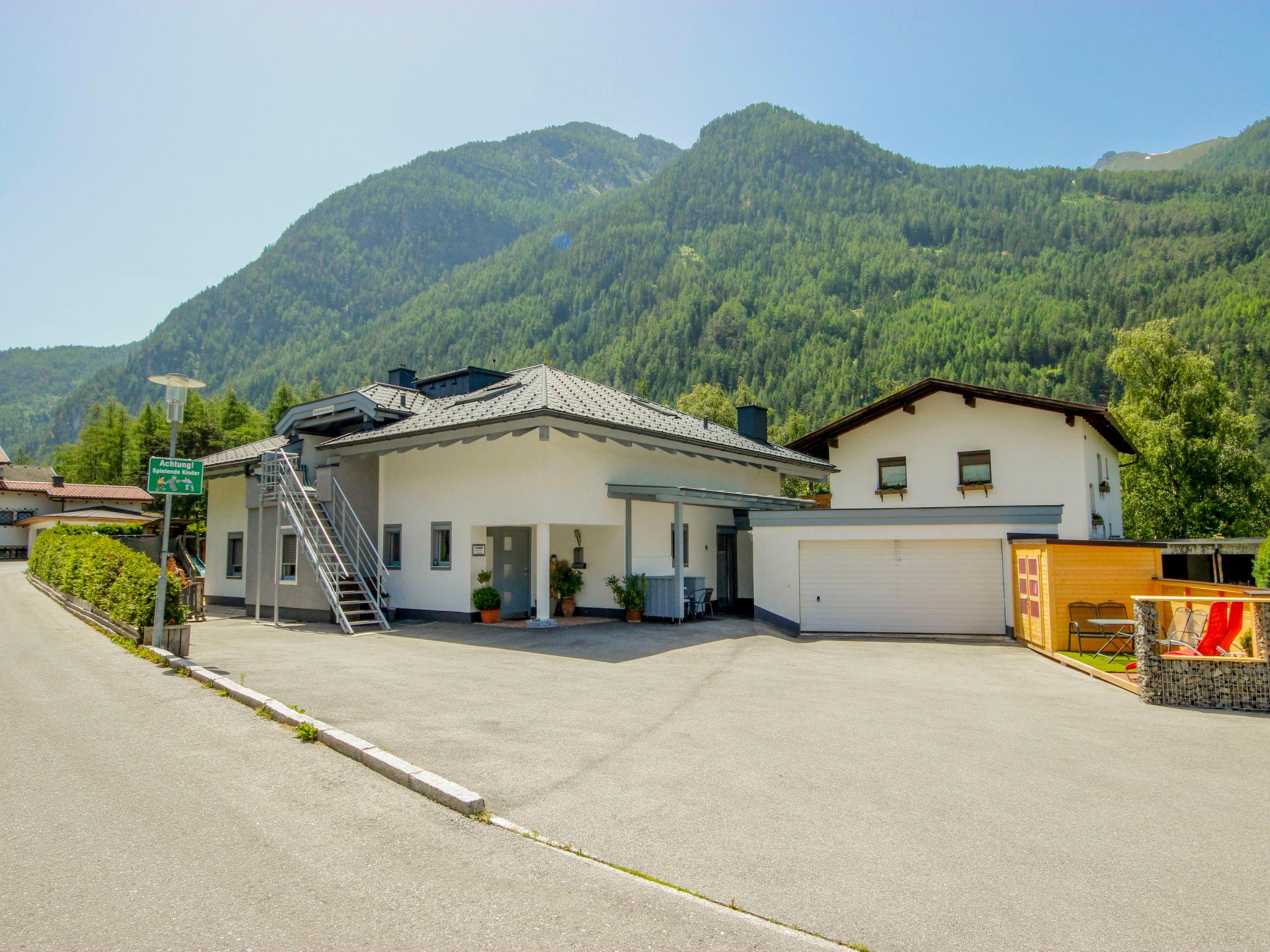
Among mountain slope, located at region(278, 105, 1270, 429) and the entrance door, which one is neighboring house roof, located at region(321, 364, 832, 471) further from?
mountain slope, located at region(278, 105, 1270, 429)

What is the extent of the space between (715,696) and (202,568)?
91.3ft

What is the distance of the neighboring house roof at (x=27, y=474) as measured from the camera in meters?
76.2

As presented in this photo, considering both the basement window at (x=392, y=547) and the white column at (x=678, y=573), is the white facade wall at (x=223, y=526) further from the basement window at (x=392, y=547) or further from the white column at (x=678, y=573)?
the white column at (x=678, y=573)

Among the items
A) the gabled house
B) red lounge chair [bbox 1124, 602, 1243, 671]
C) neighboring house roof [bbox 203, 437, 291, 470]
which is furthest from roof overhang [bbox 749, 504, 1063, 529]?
neighboring house roof [bbox 203, 437, 291, 470]

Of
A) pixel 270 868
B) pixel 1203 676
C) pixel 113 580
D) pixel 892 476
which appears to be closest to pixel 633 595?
pixel 113 580

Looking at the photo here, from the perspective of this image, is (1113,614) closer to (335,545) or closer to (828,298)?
(335,545)

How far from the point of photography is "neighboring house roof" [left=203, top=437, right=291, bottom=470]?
23.0 metres

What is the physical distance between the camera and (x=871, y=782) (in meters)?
6.39

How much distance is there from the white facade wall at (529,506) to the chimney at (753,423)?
6199 mm

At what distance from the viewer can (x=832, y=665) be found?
13062 millimetres

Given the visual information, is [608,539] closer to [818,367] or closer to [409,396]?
[409,396]

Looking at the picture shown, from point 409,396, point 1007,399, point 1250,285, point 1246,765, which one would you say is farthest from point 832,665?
point 1250,285

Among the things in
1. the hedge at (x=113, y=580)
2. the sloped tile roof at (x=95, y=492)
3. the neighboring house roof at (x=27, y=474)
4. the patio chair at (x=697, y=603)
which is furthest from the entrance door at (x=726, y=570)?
the neighboring house roof at (x=27, y=474)

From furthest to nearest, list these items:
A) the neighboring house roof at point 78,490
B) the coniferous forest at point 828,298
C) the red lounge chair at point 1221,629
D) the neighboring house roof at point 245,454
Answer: the coniferous forest at point 828,298 → the neighboring house roof at point 78,490 → the neighboring house roof at point 245,454 → the red lounge chair at point 1221,629
